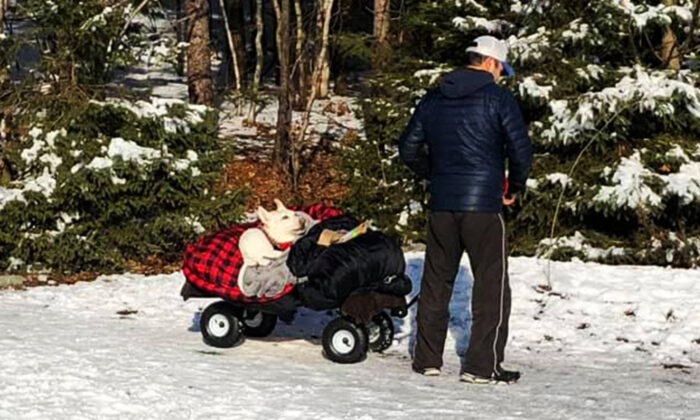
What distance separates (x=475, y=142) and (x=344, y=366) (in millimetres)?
1645

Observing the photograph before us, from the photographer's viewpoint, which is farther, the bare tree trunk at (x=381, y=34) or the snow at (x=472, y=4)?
the bare tree trunk at (x=381, y=34)

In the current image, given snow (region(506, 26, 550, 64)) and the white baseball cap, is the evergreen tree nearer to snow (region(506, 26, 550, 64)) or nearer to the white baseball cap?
snow (region(506, 26, 550, 64))

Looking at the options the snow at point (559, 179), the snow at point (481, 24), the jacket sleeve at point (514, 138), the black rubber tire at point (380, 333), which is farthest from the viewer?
the snow at point (481, 24)

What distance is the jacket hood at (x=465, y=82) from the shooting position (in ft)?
21.4

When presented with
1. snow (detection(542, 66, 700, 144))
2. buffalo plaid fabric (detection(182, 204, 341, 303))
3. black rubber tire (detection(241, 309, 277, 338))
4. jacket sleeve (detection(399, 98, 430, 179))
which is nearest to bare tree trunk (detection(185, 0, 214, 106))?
snow (detection(542, 66, 700, 144))

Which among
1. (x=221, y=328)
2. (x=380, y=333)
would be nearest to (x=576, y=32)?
(x=380, y=333)

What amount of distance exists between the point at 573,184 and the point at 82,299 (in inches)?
191

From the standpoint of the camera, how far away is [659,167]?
1080cm

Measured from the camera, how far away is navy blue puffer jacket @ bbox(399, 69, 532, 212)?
647 cm

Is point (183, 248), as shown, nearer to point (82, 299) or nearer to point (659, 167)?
point (82, 299)

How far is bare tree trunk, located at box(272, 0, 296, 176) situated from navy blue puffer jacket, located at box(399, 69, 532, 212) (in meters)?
10.2

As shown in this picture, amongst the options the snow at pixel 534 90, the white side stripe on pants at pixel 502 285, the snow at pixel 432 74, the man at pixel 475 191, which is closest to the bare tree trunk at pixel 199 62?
the snow at pixel 432 74

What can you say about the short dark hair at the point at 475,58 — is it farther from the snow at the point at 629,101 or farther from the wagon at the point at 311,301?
the snow at the point at 629,101

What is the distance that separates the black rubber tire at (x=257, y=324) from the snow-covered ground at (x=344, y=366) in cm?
11
